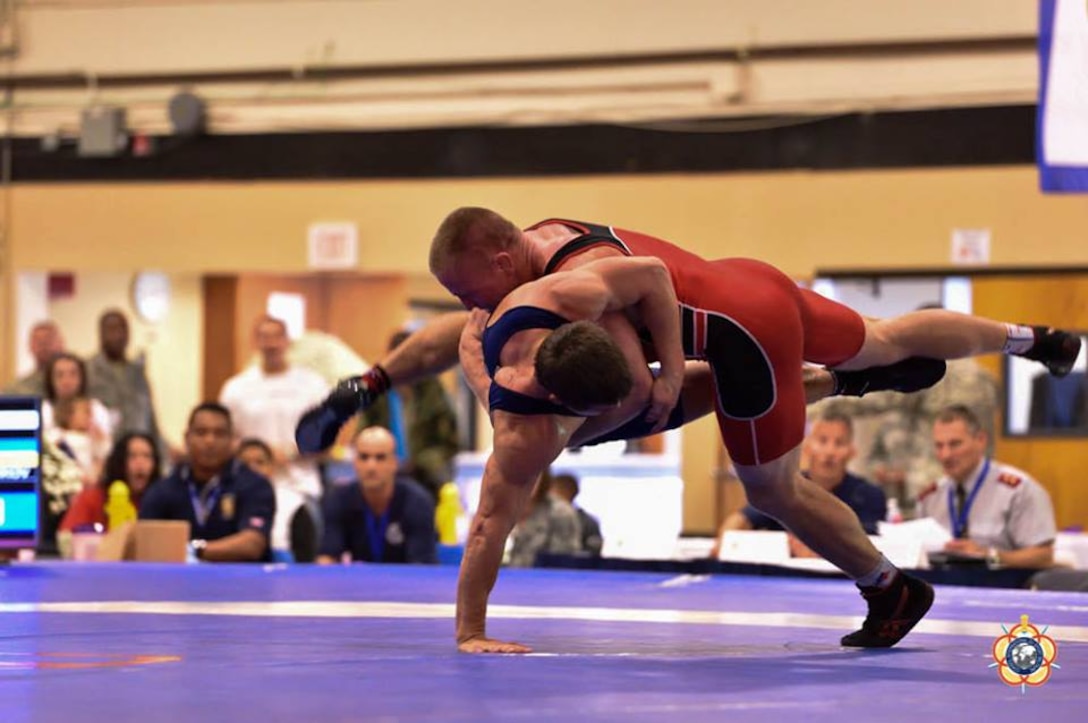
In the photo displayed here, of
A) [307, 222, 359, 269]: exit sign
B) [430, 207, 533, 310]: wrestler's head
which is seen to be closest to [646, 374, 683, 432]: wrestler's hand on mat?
[430, 207, 533, 310]: wrestler's head

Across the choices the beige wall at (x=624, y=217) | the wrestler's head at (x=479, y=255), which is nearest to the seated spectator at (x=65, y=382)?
the beige wall at (x=624, y=217)

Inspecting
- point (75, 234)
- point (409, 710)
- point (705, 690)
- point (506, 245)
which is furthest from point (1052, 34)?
point (75, 234)

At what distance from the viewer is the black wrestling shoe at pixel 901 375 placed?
388 cm

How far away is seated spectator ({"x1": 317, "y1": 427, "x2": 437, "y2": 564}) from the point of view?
6082 millimetres

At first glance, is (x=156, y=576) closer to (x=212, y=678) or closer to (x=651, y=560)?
(x=651, y=560)

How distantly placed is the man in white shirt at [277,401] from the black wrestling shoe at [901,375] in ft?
14.4

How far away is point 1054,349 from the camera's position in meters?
4.07

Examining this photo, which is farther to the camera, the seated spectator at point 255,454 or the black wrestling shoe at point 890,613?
the seated spectator at point 255,454

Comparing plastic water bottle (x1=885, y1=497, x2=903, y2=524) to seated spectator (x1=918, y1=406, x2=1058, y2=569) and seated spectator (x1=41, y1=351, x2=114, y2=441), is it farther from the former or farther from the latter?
seated spectator (x1=41, y1=351, x2=114, y2=441)

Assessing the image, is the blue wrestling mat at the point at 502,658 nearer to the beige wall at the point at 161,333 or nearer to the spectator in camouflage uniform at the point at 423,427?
the spectator in camouflage uniform at the point at 423,427

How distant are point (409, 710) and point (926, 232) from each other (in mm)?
6431

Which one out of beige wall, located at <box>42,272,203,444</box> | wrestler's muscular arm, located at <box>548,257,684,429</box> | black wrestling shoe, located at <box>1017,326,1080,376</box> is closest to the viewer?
wrestler's muscular arm, located at <box>548,257,684,429</box>

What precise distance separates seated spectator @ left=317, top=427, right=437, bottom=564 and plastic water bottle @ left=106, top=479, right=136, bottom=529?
28.6 inches

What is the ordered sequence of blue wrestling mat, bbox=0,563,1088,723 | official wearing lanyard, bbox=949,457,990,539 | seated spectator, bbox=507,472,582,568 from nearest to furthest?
blue wrestling mat, bbox=0,563,1088,723
official wearing lanyard, bbox=949,457,990,539
seated spectator, bbox=507,472,582,568
